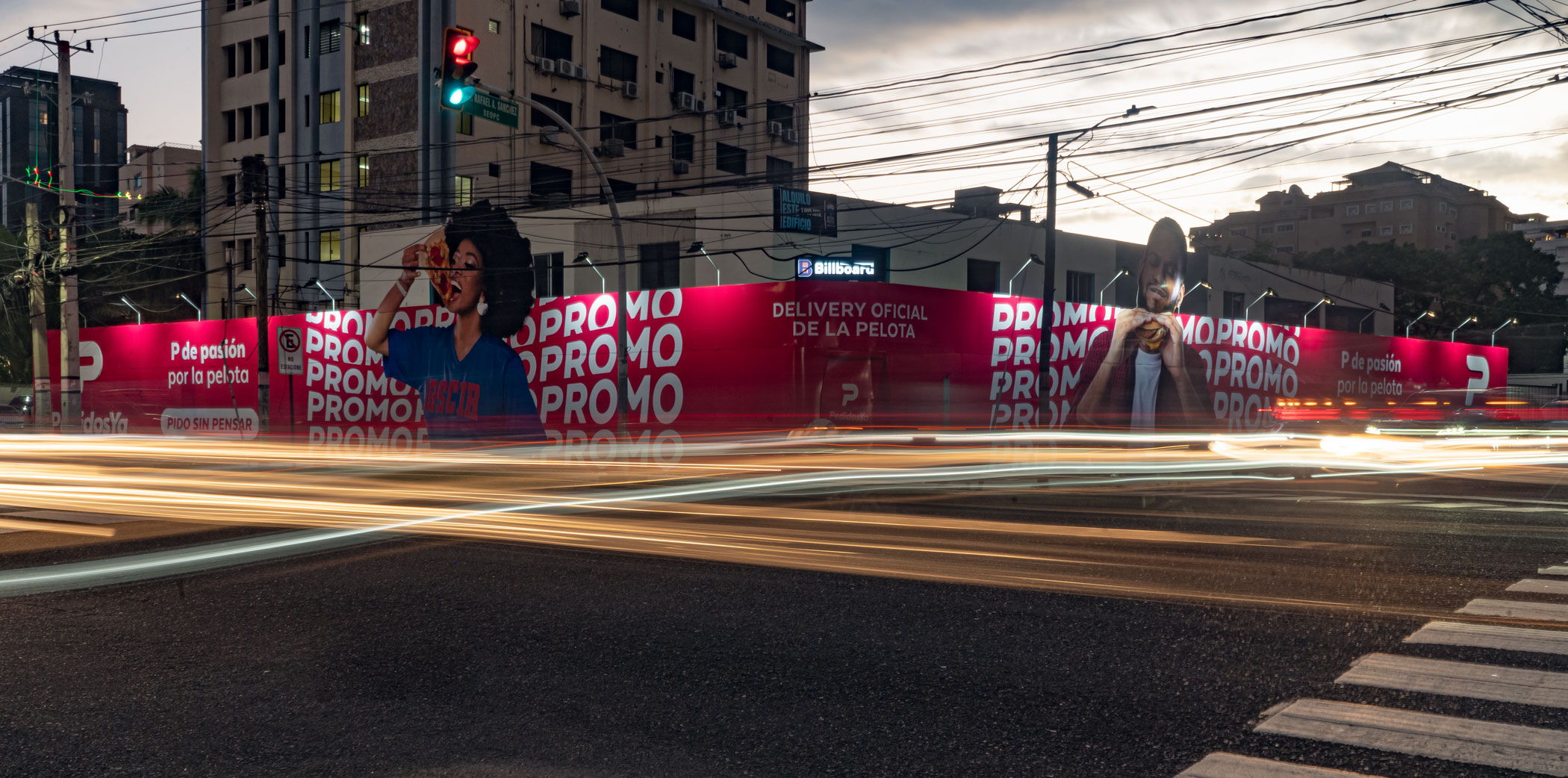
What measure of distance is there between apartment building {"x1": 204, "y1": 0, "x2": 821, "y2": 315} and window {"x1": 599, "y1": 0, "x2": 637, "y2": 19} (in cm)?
7

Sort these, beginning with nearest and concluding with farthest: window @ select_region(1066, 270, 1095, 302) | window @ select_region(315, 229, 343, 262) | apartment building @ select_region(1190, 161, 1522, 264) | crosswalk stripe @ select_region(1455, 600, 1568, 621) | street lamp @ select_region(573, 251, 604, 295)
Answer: crosswalk stripe @ select_region(1455, 600, 1568, 621) < street lamp @ select_region(573, 251, 604, 295) < window @ select_region(1066, 270, 1095, 302) < window @ select_region(315, 229, 343, 262) < apartment building @ select_region(1190, 161, 1522, 264)

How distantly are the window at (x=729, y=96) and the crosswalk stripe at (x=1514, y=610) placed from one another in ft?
167

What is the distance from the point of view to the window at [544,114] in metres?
46.7

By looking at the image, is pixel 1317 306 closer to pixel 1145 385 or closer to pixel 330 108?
pixel 1145 385

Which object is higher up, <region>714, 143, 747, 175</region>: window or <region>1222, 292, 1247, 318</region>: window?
<region>714, 143, 747, 175</region>: window

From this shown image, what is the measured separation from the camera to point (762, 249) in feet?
108

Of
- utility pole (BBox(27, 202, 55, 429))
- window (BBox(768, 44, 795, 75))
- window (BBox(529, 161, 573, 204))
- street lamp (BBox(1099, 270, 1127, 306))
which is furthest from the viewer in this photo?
window (BBox(768, 44, 795, 75))

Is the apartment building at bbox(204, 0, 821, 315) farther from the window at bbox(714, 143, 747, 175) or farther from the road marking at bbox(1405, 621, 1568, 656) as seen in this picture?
the road marking at bbox(1405, 621, 1568, 656)

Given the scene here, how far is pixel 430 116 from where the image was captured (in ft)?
145

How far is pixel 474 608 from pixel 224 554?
140 inches

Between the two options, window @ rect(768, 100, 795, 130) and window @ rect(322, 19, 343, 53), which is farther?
window @ rect(768, 100, 795, 130)

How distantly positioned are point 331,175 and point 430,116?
21.5 ft

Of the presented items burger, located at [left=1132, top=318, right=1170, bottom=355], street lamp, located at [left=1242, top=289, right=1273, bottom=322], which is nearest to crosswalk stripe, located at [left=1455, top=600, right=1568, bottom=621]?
burger, located at [left=1132, top=318, right=1170, bottom=355]

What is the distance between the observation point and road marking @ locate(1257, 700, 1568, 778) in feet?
13.4
